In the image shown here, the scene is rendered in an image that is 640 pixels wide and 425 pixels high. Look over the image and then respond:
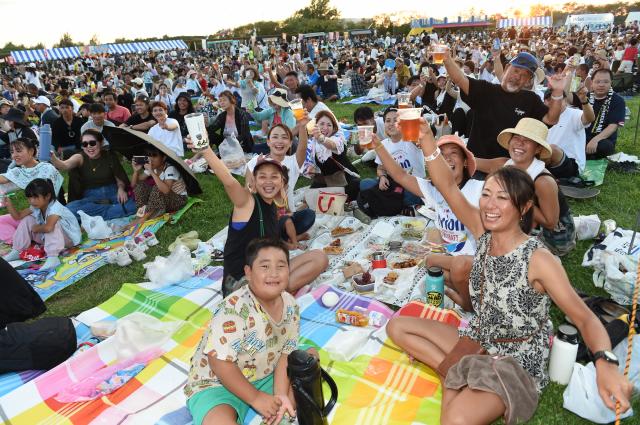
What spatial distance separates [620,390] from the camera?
206 centimetres

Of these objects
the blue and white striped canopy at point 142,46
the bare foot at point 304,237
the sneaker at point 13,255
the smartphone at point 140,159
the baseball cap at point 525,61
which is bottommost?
the bare foot at point 304,237

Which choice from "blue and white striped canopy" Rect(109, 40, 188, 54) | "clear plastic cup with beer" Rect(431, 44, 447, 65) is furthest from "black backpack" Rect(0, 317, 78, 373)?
"blue and white striped canopy" Rect(109, 40, 188, 54)

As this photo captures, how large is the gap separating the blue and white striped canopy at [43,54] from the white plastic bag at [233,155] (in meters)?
36.2

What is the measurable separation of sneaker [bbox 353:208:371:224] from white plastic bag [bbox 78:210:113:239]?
363 cm

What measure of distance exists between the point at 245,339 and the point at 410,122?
5.97 feet

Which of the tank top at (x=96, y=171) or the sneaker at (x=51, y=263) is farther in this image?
the tank top at (x=96, y=171)

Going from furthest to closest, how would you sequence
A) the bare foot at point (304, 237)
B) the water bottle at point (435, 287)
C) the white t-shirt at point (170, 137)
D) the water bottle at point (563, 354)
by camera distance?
the white t-shirt at point (170, 137), the bare foot at point (304, 237), the water bottle at point (435, 287), the water bottle at point (563, 354)

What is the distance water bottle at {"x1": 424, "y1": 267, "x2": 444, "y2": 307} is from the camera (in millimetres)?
3994

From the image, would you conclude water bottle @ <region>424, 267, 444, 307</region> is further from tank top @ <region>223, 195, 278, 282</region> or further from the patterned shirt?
the patterned shirt

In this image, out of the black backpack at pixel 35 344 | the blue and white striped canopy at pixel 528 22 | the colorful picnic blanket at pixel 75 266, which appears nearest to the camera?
the black backpack at pixel 35 344

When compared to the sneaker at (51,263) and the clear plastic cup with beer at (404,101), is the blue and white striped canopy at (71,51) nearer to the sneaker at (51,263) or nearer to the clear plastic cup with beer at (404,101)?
the sneaker at (51,263)

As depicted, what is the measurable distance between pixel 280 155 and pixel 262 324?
3.26 meters

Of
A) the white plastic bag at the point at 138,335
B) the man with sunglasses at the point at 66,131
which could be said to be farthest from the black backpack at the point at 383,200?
the man with sunglasses at the point at 66,131

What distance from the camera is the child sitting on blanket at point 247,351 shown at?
2521 mm
